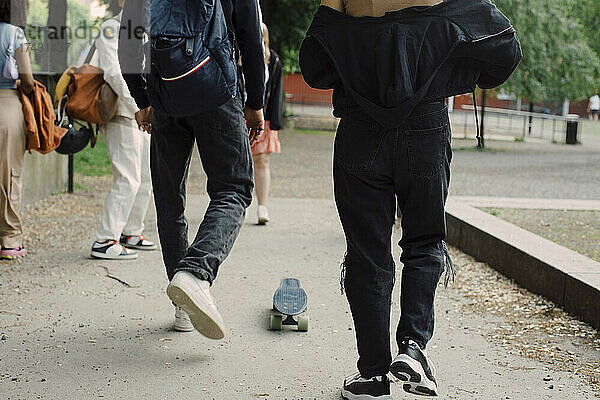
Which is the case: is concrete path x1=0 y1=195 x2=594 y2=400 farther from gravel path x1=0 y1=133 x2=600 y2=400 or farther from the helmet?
the helmet

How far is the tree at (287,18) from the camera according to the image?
22844mm

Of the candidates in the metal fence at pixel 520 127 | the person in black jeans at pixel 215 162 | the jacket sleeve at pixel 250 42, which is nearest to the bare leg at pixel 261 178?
the person in black jeans at pixel 215 162

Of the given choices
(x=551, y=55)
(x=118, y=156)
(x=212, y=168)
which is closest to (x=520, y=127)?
(x=551, y=55)

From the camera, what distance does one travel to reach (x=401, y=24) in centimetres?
335

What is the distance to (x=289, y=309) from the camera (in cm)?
471

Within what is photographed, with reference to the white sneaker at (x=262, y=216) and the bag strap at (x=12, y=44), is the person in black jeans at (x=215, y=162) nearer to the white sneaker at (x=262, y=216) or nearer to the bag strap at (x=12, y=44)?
the bag strap at (x=12, y=44)

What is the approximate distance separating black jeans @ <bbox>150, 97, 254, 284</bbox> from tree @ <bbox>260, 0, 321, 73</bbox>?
18859 millimetres

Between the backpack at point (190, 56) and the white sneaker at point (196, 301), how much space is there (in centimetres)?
78

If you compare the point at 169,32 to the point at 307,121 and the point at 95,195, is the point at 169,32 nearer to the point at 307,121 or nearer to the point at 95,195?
the point at 95,195

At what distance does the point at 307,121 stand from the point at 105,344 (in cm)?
2461

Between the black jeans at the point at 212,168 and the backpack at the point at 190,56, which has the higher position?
the backpack at the point at 190,56

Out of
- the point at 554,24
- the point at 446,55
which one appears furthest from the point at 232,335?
the point at 554,24

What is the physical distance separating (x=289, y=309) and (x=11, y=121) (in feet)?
9.65

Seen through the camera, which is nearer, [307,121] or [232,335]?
[232,335]
